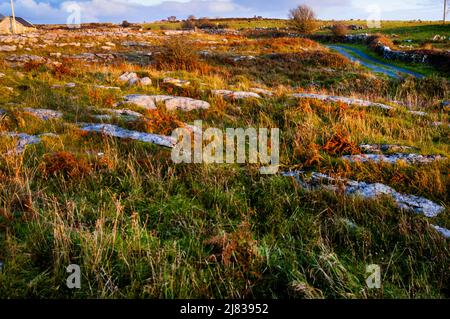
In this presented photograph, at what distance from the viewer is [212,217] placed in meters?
4.57

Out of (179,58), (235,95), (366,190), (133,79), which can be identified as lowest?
(366,190)

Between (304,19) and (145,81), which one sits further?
(304,19)

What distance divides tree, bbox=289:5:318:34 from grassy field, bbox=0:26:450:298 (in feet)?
184

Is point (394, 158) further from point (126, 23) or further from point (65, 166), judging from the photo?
point (126, 23)

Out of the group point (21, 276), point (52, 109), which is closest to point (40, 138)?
point (52, 109)

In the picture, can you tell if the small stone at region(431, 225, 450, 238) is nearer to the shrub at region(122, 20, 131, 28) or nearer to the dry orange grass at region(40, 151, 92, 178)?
the dry orange grass at region(40, 151, 92, 178)

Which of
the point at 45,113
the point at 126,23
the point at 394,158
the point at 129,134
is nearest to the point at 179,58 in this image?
the point at 45,113

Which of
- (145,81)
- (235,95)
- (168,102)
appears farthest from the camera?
(145,81)

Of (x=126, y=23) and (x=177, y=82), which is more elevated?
(x=126, y=23)

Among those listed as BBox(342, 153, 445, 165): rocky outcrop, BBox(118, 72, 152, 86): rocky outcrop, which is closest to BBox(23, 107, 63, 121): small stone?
BBox(118, 72, 152, 86): rocky outcrop

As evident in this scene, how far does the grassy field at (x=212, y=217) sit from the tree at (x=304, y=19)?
56126 mm

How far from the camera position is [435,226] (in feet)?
14.0

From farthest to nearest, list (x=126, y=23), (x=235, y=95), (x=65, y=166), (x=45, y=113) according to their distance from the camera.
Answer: (x=126, y=23) → (x=235, y=95) → (x=45, y=113) → (x=65, y=166)

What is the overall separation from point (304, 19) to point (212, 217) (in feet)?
205
